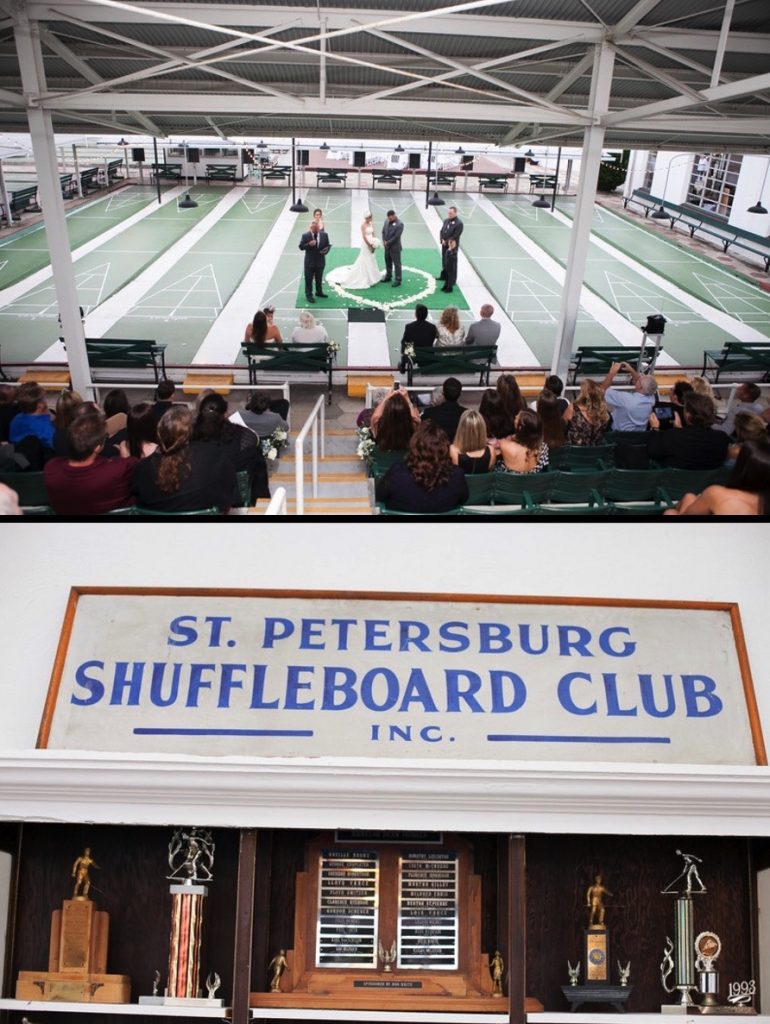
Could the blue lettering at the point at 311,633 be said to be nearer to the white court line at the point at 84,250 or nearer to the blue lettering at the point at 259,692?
the blue lettering at the point at 259,692

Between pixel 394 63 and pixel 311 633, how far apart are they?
618 cm

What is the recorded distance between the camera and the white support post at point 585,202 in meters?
6.62

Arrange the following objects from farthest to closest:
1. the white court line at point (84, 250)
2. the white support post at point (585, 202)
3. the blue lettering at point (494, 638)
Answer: the white court line at point (84, 250)
the white support post at point (585, 202)
the blue lettering at point (494, 638)

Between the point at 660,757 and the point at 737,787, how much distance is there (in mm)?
272

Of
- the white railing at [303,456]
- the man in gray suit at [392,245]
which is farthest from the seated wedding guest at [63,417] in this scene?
the man in gray suit at [392,245]

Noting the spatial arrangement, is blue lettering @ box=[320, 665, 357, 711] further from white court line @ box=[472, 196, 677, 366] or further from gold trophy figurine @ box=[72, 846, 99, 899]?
white court line @ box=[472, 196, 677, 366]

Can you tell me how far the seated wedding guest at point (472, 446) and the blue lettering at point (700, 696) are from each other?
191 centimetres

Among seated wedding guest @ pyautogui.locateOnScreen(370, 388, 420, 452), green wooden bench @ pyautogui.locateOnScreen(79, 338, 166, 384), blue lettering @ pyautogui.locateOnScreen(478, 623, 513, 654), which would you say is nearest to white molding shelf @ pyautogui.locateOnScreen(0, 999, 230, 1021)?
blue lettering @ pyautogui.locateOnScreen(478, 623, 513, 654)

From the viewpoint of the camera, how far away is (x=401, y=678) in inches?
111

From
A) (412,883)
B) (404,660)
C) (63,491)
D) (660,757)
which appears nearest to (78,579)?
(63,491)

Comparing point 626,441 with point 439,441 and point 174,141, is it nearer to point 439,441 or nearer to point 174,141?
point 439,441

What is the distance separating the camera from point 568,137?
11883 mm

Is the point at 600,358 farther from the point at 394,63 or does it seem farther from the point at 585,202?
the point at 394,63

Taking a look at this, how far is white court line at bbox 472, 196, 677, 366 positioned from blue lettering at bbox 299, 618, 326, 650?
26.9 ft
